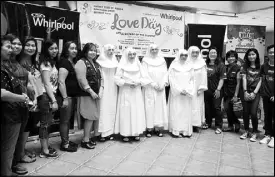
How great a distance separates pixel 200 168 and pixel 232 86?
184cm

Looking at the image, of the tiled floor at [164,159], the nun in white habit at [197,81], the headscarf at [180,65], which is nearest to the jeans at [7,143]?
the tiled floor at [164,159]

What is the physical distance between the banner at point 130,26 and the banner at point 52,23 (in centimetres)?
28

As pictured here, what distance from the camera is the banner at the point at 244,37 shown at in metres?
4.60

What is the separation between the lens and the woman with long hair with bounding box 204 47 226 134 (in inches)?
157

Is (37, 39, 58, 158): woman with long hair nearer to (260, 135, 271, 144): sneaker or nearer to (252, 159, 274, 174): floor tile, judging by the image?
(252, 159, 274, 174): floor tile

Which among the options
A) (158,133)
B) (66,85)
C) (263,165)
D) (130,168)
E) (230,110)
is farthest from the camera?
(230,110)

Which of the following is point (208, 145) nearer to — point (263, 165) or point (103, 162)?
point (263, 165)

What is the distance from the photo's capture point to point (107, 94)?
3.42m

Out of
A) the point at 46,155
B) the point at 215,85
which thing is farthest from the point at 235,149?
the point at 46,155

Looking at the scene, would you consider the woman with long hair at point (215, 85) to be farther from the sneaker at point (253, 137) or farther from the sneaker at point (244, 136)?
the sneaker at point (253, 137)

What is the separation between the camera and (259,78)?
11.5ft

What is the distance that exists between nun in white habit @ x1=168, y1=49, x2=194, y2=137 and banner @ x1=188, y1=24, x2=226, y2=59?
0.96 m

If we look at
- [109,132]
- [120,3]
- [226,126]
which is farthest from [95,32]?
[226,126]

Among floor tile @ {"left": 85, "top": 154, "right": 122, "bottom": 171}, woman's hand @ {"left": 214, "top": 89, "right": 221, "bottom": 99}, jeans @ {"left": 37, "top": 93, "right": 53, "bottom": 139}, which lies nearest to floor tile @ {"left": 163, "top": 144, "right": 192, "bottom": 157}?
floor tile @ {"left": 85, "top": 154, "right": 122, "bottom": 171}
